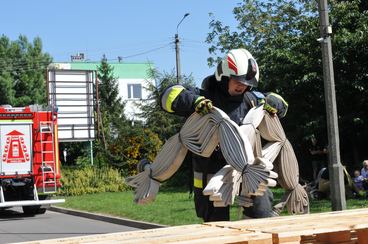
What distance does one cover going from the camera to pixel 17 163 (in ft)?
50.2

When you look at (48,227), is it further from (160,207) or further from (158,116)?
(158,116)

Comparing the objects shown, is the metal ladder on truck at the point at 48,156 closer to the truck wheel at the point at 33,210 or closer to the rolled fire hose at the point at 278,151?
the truck wheel at the point at 33,210

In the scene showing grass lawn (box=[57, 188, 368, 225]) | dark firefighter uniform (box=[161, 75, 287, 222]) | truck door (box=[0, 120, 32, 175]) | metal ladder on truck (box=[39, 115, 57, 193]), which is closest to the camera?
dark firefighter uniform (box=[161, 75, 287, 222])

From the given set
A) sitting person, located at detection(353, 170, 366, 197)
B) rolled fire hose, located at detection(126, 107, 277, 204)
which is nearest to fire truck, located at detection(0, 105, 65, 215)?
sitting person, located at detection(353, 170, 366, 197)

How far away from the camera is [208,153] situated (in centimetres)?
460

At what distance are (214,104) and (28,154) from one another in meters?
11.6

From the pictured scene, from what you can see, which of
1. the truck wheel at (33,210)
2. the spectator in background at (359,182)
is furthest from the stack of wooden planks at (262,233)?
the truck wheel at (33,210)

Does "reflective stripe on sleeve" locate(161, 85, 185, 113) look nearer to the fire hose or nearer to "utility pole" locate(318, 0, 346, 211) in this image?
the fire hose

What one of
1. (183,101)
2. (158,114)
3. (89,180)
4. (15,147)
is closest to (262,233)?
(183,101)

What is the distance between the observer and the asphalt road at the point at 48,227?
1161 centimetres

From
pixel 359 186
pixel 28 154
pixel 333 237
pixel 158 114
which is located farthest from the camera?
pixel 158 114

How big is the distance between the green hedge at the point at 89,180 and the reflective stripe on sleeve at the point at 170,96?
17340 mm

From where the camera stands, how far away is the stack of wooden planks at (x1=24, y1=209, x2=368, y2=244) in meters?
3.41

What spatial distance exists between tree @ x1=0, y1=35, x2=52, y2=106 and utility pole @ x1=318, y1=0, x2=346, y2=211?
34559mm
